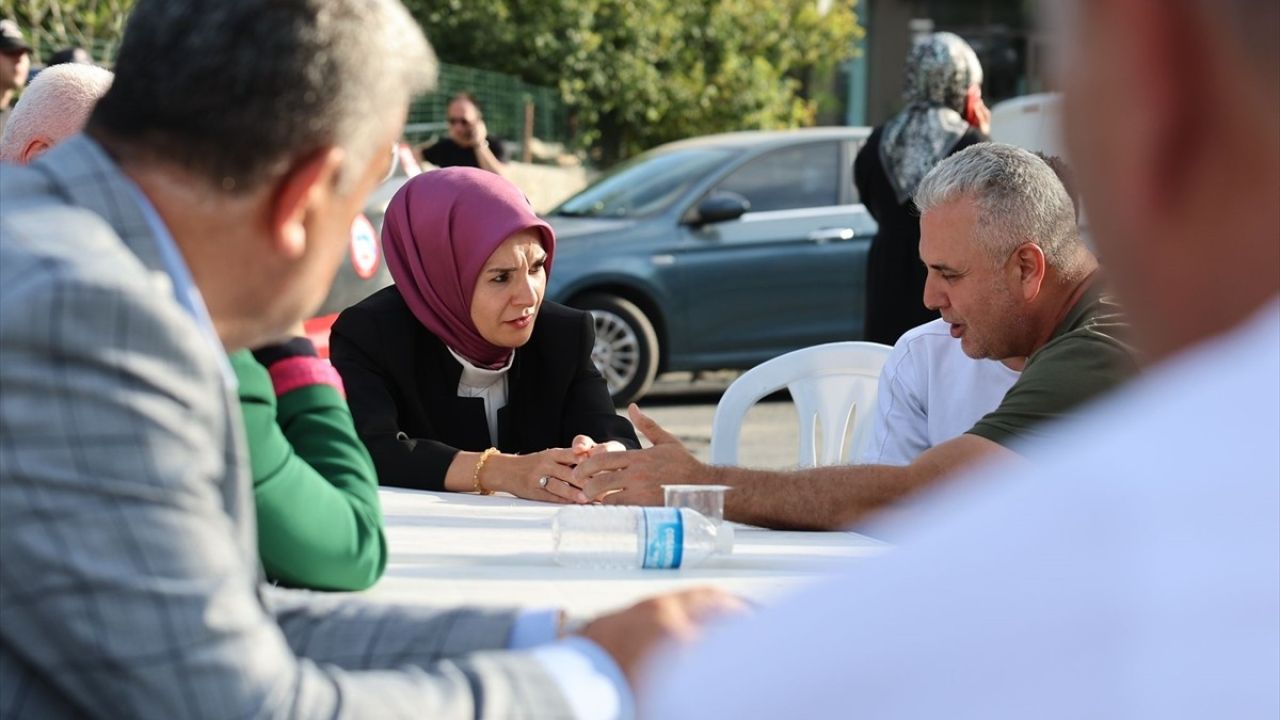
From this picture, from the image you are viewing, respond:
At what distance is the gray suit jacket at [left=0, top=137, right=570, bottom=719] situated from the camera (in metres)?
1.34

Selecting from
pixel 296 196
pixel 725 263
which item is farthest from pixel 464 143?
pixel 296 196

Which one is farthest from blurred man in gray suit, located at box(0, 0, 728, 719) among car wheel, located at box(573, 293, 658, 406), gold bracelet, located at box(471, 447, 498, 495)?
car wheel, located at box(573, 293, 658, 406)

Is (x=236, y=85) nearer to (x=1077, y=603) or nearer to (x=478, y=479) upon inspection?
(x=1077, y=603)

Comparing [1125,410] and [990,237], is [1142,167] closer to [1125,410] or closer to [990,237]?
[1125,410]

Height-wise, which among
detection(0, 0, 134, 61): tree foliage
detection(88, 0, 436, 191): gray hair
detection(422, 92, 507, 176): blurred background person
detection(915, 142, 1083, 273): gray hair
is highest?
detection(88, 0, 436, 191): gray hair

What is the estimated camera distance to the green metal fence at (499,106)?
16.8m

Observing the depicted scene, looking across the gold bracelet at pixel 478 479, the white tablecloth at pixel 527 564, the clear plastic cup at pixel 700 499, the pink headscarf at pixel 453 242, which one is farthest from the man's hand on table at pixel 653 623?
the pink headscarf at pixel 453 242

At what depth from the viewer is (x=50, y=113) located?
371cm

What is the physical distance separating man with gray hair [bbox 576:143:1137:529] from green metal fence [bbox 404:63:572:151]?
1314 centimetres

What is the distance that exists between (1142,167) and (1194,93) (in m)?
0.03

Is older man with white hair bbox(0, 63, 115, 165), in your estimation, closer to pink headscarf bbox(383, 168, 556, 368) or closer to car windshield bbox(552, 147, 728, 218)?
pink headscarf bbox(383, 168, 556, 368)

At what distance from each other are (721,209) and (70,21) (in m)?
5.65

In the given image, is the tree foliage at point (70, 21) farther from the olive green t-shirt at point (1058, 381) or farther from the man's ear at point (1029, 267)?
the olive green t-shirt at point (1058, 381)

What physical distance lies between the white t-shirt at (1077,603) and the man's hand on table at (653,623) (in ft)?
3.28
